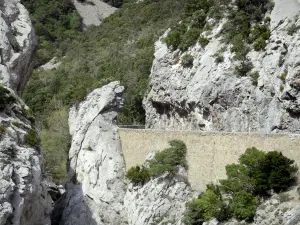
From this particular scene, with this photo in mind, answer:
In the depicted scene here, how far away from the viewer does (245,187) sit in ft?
80.5

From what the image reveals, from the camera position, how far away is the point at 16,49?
30.2m

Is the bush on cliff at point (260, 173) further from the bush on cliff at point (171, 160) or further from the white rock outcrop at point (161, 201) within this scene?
the bush on cliff at point (171, 160)

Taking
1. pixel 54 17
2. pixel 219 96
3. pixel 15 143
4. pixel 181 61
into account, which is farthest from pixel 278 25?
pixel 54 17

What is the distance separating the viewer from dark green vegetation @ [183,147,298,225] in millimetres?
23234

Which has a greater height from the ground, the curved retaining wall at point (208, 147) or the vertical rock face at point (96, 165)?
the curved retaining wall at point (208, 147)

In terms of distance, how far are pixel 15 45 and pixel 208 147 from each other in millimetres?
13033

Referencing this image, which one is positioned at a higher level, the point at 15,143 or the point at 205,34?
the point at 205,34

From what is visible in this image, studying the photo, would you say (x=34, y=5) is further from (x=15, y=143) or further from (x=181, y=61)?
(x=15, y=143)

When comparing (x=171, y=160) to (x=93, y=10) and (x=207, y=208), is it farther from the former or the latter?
(x=93, y=10)

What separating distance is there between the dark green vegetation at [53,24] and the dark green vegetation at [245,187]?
54.5 meters

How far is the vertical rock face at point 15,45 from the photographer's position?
28625 mm

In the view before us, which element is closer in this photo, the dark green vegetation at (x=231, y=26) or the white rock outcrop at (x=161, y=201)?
the white rock outcrop at (x=161, y=201)

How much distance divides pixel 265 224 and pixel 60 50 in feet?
200

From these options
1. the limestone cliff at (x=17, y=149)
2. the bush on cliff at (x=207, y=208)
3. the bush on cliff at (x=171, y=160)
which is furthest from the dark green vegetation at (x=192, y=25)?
the bush on cliff at (x=207, y=208)
